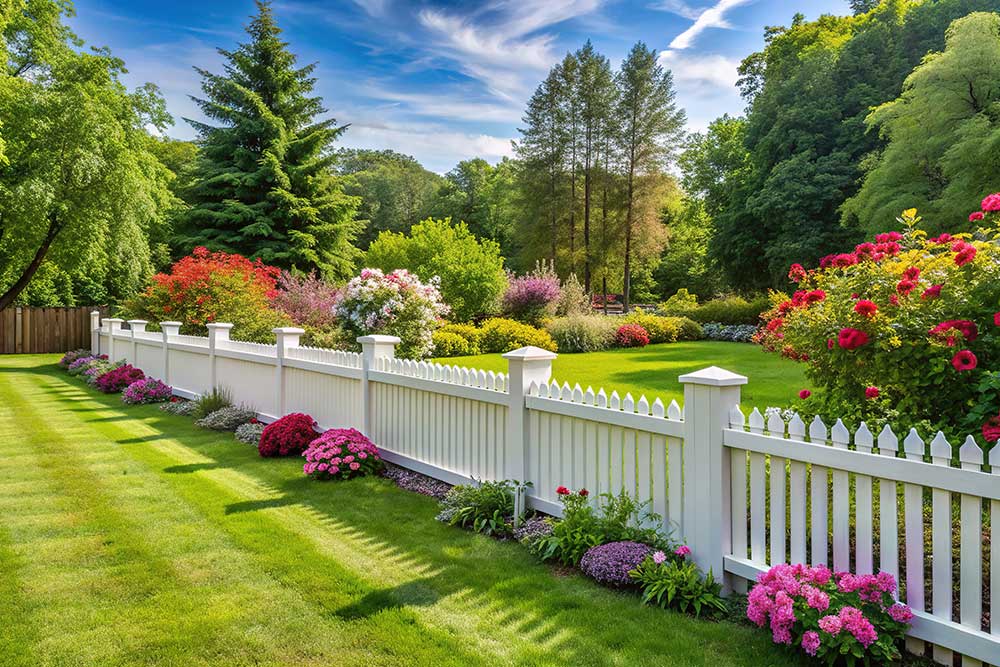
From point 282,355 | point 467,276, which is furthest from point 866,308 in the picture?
point 467,276

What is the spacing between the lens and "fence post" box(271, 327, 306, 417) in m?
8.23

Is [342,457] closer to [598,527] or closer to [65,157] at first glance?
[598,527]

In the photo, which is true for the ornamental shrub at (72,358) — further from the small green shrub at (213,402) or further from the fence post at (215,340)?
the small green shrub at (213,402)

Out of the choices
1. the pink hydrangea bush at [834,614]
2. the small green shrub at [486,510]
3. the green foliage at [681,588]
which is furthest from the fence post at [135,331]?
the pink hydrangea bush at [834,614]

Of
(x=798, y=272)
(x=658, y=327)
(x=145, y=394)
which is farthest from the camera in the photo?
(x=658, y=327)

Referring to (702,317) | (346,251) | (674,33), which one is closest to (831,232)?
(702,317)

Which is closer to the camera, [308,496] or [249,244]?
[308,496]

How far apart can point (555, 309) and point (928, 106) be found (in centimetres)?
1185

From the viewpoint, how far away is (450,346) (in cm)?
1636

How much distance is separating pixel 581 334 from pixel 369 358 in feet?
38.6

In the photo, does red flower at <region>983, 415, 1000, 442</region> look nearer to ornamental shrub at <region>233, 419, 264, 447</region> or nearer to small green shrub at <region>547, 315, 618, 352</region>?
ornamental shrub at <region>233, 419, 264, 447</region>

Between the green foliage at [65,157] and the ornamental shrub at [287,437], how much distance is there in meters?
14.1

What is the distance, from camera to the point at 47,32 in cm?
1988

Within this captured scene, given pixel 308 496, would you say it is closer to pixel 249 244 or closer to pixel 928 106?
pixel 928 106
